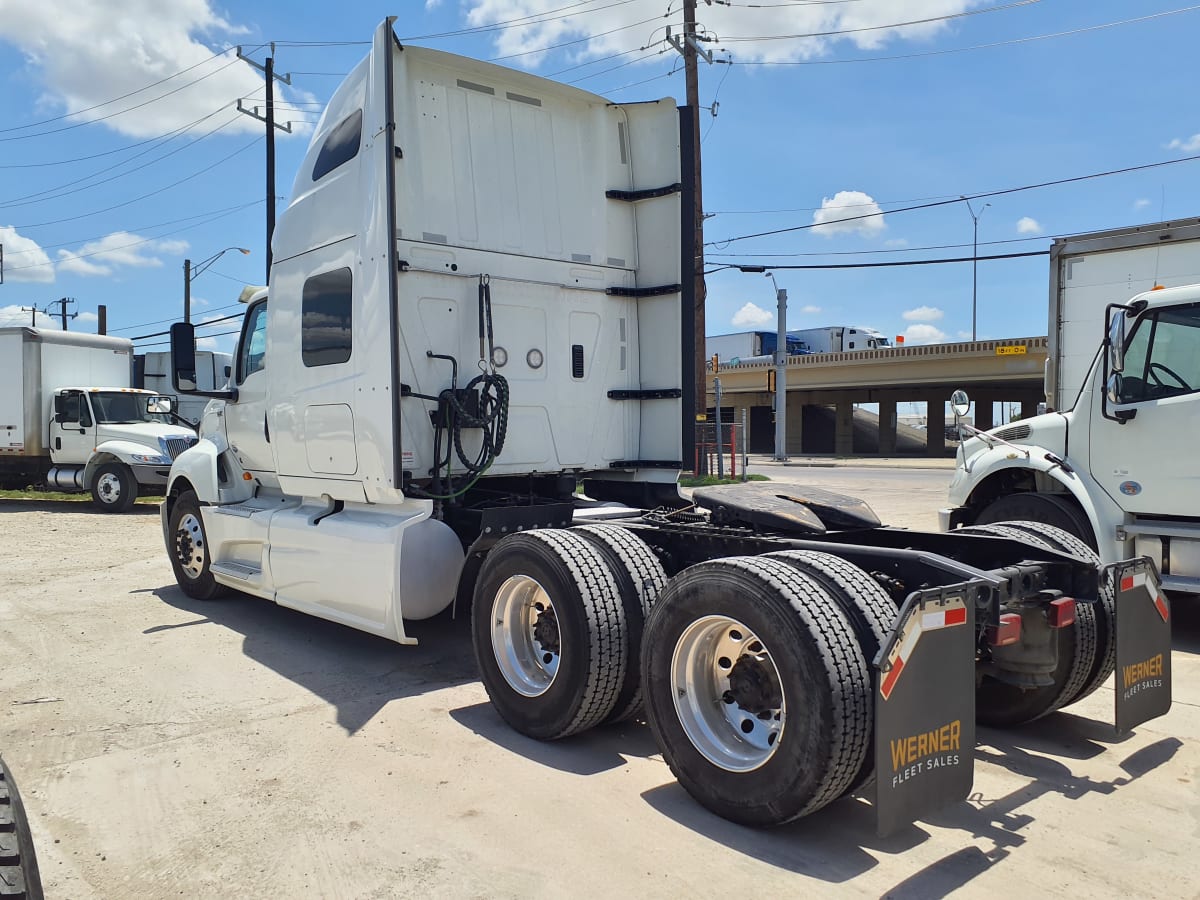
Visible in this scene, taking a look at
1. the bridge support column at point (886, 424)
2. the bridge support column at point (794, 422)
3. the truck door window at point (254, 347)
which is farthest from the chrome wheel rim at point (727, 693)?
the bridge support column at point (886, 424)

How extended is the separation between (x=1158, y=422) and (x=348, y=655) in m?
5.88

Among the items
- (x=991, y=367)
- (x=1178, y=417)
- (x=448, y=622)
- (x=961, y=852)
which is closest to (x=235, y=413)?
(x=448, y=622)

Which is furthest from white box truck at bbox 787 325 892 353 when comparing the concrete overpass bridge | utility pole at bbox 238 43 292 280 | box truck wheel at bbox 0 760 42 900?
box truck wheel at bbox 0 760 42 900

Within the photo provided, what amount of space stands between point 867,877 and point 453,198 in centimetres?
472

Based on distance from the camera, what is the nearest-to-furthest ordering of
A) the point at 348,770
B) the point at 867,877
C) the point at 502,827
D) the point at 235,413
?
1. the point at 867,877
2. the point at 502,827
3. the point at 348,770
4. the point at 235,413

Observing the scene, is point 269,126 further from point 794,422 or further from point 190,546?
point 794,422

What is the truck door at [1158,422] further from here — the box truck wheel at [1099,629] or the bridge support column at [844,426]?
the bridge support column at [844,426]

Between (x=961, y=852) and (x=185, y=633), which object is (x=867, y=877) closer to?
(x=961, y=852)

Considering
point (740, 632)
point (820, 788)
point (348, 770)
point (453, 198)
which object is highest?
point (453, 198)

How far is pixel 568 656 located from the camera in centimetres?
440

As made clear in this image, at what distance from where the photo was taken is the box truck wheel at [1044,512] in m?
6.75

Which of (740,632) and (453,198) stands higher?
(453,198)

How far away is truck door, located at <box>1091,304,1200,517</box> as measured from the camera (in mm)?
6109

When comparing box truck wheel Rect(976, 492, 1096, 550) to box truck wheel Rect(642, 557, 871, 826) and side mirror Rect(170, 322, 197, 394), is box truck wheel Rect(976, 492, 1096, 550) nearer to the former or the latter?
box truck wheel Rect(642, 557, 871, 826)
